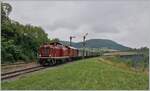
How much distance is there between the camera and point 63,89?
49.2 feet

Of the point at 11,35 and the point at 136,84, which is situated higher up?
the point at 11,35

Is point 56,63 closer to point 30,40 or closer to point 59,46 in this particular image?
point 59,46

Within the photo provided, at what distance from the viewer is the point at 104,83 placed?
57.8 feet

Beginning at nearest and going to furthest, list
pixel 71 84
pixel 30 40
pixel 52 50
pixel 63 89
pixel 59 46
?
pixel 63 89
pixel 71 84
pixel 52 50
pixel 59 46
pixel 30 40

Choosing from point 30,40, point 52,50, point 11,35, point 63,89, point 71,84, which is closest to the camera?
point 63,89

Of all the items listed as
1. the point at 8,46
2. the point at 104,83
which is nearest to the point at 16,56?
the point at 8,46

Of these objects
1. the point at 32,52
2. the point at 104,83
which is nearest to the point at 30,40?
the point at 32,52

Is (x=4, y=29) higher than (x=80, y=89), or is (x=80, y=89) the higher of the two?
(x=4, y=29)

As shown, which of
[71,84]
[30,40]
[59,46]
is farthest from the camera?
[30,40]

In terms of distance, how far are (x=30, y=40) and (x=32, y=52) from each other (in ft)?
6.77

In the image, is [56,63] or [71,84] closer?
[71,84]

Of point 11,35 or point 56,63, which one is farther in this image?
point 11,35

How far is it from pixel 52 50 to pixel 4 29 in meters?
7.57

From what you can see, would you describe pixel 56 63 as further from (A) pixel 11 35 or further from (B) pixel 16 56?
(A) pixel 11 35
